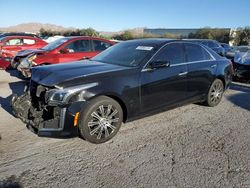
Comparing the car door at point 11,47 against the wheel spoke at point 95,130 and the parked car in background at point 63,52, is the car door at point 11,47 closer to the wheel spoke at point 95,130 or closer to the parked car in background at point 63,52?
the parked car in background at point 63,52

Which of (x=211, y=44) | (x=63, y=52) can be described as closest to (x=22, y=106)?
(x=63, y=52)

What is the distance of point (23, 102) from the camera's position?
4309mm

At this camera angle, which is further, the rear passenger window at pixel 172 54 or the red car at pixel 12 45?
the red car at pixel 12 45

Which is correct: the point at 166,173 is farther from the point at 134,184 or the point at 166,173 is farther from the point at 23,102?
the point at 23,102

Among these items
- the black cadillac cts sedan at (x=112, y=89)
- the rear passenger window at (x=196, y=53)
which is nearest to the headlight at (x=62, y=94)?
the black cadillac cts sedan at (x=112, y=89)

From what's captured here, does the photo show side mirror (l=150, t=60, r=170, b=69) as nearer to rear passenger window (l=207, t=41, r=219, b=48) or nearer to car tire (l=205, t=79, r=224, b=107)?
car tire (l=205, t=79, r=224, b=107)

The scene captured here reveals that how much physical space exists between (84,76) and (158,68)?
142 centimetres

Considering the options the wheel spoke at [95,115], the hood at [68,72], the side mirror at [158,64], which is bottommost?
the wheel spoke at [95,115]

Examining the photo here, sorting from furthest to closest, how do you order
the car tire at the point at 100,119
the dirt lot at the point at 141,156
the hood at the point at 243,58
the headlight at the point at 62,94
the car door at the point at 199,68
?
the hood at the point at 243,58, the car door at the point at 199,68, the car tire at the point at 100,119, the headlight at the point at 62,94, the dirt lot at the point at 141,156

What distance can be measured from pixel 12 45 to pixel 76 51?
4.94 meters

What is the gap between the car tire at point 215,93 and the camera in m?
5.99

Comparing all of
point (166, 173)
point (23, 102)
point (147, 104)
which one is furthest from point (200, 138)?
point (23, 102)

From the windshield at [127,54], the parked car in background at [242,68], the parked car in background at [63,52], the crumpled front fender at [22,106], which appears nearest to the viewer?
the crumpled front fender at [22,106]

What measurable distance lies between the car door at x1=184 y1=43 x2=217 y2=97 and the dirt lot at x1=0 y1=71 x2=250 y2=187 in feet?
2.34
